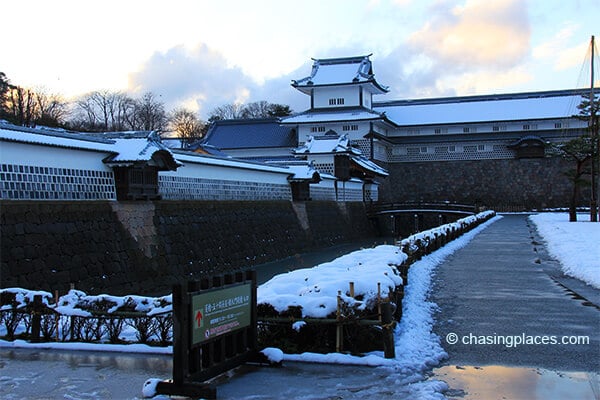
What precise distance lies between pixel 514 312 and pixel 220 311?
5.67 meters

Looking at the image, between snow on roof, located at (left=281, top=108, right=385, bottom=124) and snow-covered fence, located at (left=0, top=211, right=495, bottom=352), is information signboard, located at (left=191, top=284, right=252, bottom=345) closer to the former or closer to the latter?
snow-covered fence, located at (left=0, top=211, right=495, bottom=352)

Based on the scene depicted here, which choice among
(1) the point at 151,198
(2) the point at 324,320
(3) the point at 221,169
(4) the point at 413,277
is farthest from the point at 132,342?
(3) the point at 221,169

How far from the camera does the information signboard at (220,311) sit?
612 cm

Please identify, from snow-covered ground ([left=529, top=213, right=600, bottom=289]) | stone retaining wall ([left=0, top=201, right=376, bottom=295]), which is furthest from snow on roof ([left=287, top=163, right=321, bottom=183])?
snow-covered ground ([left=529, top=213, right=600, bottom=289])

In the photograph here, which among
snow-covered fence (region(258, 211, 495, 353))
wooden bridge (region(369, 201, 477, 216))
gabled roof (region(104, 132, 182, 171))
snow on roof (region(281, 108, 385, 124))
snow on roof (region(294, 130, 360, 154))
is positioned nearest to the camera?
snow-covered fence (region(258, 211, 495, 353))

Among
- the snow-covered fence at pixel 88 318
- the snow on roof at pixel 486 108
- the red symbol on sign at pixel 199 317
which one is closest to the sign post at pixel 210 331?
the red symbol on sign at pixel 199 317

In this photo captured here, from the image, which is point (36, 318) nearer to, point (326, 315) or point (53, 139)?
point (326, 315)

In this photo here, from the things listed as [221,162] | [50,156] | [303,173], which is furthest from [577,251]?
[303,173]

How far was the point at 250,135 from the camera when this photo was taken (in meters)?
55.9

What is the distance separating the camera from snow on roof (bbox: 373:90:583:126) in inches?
2170

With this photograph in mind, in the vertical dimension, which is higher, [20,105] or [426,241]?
[20,105]

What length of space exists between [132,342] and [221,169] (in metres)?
17.6

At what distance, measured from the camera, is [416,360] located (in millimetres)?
7141

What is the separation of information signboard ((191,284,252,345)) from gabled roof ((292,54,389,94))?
4643cm
